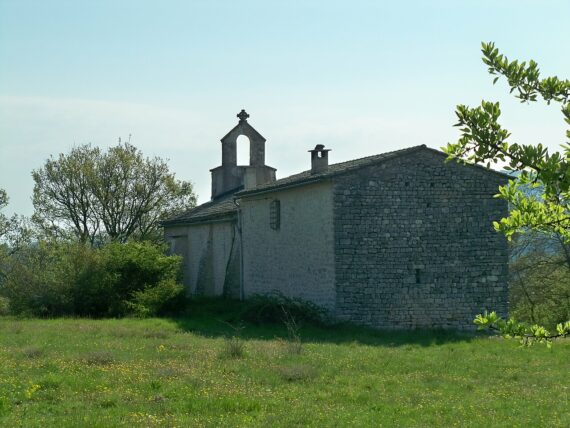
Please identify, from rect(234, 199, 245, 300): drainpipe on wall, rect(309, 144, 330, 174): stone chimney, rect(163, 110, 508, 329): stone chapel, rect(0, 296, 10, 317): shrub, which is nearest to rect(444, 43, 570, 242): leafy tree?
rect(163, 110, 508, 329): stone chapel

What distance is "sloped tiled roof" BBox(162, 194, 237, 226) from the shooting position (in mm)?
30659

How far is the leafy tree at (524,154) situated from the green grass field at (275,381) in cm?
566

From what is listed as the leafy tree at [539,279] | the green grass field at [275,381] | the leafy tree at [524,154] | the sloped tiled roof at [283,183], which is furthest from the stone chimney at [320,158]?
the leafy tree at [524,154]

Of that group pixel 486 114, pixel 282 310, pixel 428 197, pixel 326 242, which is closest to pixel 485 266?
pixel 428 197

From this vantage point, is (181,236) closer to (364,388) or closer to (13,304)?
(13,304)

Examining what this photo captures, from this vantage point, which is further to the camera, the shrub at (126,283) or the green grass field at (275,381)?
the shrub at (126,283)

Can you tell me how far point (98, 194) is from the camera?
143 feet

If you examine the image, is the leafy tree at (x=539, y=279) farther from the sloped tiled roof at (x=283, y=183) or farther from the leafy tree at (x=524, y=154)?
the leafy tree at (x=524, y=154)

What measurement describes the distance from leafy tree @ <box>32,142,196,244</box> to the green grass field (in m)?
25.1

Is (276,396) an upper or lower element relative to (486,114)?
lower

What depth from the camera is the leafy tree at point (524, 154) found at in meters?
4.44

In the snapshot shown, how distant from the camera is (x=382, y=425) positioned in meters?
9.86

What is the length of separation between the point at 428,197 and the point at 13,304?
1538cm

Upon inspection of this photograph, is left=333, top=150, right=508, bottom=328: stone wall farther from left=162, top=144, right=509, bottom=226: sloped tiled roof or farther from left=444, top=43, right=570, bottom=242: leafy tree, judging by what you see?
left=444, top=43, right=570, bottom=242: leafy tree
